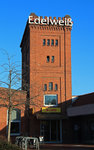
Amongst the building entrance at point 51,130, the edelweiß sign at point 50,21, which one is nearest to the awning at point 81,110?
the building entrance at point 51,130

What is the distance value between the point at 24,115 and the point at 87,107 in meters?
8.04

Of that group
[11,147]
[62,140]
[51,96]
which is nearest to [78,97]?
[51,96]

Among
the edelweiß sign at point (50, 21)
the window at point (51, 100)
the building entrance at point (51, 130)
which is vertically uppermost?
the edelweiß sign at point (50, 21)

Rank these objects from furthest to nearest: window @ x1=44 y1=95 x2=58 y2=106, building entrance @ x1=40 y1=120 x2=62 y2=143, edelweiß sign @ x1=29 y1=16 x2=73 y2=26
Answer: edelweiß sign @ x1=29 y1=16 x2=73 y2=26 < window @ x1=44 y1=95 x2=58 y2=106 < building entrance @ x1=40 y1=120 x2=62 y2=143

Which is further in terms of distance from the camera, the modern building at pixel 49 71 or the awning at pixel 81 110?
the modern building at pixel 49 71

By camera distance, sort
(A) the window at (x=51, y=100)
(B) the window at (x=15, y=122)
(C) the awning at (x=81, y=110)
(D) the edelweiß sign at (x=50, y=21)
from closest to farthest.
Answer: (C) the awning at (x=81, y=110) → (B) the window at (x=15, y=122) → (A) the window at (x=51, y=100) → (D) the edelweiß sign at (x=50, y=21)

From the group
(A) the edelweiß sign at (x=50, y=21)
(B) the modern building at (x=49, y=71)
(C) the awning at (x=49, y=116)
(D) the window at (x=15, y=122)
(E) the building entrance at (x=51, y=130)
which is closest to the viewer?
(D) the window at (x=15, y=122)

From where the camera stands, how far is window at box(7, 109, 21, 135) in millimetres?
29391

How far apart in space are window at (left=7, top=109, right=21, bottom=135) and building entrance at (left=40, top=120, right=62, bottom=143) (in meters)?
3.21

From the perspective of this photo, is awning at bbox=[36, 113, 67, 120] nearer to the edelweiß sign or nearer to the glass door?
the glass door

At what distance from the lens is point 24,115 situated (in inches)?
1190

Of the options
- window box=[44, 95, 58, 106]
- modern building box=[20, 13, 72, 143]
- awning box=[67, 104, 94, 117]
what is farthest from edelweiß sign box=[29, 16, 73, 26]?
awning box=[67, 104, 94, 117]

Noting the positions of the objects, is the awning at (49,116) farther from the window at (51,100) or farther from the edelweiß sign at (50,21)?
the edelweiß sign at (50,21)

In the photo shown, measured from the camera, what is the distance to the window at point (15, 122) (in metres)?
29.4
